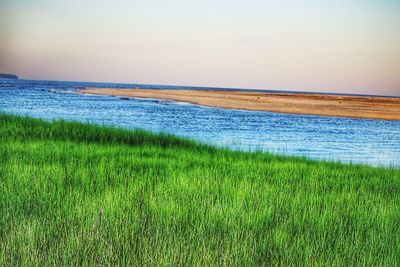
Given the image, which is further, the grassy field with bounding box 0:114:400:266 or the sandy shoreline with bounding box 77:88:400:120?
the sandy shoreline with bounding box 77:88:400:120

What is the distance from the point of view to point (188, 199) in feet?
15.0

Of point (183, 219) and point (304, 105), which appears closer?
point (183, 219)

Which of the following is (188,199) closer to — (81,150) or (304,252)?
(304,252)

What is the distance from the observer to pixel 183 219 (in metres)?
3.93

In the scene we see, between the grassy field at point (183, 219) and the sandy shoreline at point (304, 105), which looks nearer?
the grassy field at point (183, 219)

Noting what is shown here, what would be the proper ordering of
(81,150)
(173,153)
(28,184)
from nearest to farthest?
(28,184)
(81,150)
(173,153)

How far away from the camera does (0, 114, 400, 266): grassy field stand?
3238mm

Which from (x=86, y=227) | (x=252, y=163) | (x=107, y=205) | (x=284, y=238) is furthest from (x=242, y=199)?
(x=252, y=163)

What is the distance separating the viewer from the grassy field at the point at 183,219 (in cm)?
324

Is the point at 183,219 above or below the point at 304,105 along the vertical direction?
above

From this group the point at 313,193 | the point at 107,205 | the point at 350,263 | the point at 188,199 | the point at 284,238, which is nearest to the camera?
the point at 350,263

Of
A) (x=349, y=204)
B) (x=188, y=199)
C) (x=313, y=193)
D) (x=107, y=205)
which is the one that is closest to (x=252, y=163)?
(x=313, y=193)

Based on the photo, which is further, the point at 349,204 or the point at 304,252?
the point at 349,204

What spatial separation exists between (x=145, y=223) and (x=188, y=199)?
86cm
